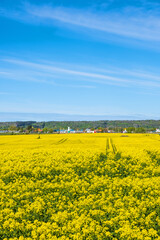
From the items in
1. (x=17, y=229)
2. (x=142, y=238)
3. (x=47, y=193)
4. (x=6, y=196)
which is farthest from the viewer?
(x=47, y=193)

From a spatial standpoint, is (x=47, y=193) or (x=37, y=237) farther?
(x=47, y=193)

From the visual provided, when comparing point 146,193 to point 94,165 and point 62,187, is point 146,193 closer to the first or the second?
point 62,187

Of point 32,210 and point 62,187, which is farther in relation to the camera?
point 62,187

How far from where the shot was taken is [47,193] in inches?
549

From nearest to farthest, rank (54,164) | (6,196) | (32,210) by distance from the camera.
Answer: (32,210) < (6,196) < (54,164)

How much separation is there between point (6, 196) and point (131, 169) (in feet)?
38.5

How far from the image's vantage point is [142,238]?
26.6 ft

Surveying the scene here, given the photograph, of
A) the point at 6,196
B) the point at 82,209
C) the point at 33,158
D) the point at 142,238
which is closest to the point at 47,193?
the point at 6,196

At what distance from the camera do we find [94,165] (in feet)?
68.0

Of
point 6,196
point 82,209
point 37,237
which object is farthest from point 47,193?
A: point 37,237

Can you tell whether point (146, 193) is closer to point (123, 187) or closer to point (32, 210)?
point (123, 187)

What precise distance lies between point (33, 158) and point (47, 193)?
9191 millimetres

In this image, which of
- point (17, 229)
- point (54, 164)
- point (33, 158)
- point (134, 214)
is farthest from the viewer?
point (33, 158)

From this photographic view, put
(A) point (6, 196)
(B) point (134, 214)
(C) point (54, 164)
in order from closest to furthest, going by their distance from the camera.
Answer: (B) point (134, 214), (A) point (6, 196), (C) point (54, 164)
